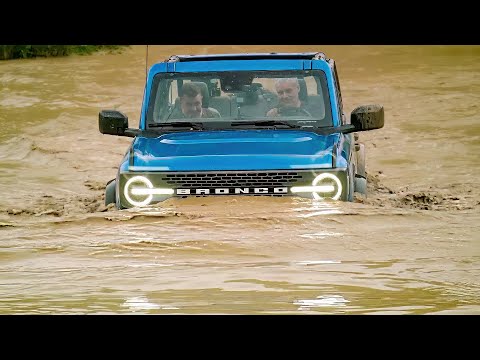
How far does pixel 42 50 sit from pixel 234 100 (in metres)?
20.7

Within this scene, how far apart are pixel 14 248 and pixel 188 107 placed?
1.80 m

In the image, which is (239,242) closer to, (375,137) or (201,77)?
(201,77)

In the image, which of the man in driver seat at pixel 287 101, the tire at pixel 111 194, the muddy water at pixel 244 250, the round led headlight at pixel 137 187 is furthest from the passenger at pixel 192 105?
the round led headlight at pixel 137 187

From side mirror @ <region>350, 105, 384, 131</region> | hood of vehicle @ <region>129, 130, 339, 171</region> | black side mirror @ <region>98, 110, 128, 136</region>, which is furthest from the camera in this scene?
black side mirror @ <region>98, 110, 128, 136</region>

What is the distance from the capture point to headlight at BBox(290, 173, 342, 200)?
976 centimetres

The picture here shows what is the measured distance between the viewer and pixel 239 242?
9930 mm

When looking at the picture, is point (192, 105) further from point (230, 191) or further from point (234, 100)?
point (230, 191)

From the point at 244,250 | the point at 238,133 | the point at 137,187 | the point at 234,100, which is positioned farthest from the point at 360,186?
the point at 137,187

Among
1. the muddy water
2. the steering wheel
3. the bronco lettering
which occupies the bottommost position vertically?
the muddy water

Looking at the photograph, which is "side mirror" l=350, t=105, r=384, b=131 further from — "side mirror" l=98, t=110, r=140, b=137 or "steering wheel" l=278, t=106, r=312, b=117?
"side mirror" l=98, t=110, r=140, b=137

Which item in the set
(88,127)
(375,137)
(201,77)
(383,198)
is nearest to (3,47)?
(88,127)

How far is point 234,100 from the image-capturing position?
11.0 m

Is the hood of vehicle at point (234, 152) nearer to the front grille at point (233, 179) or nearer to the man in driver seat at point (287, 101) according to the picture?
the front grille at point (233, 179)

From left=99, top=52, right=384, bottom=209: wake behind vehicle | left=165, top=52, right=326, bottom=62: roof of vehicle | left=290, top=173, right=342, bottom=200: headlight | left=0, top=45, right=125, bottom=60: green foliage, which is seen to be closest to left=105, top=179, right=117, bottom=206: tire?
left=99, top=52, right=384, bottom=209: wake behind vehicle
